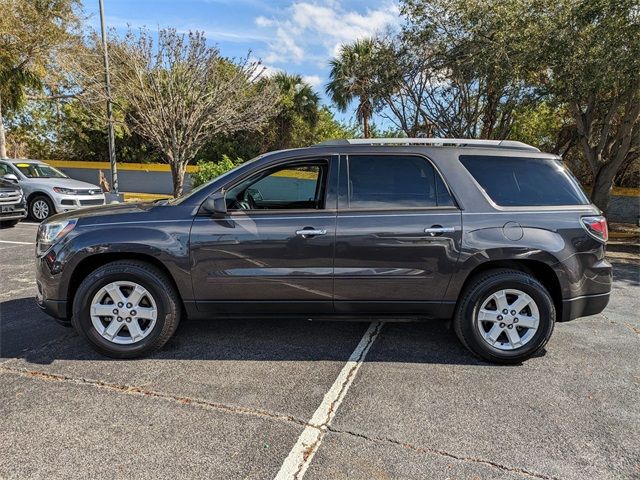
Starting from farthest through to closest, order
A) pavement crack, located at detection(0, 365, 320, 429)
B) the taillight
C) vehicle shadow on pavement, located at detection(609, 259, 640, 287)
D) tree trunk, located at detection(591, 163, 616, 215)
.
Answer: tree trunk, located at detection(591, 163, 616, 215)
vehicle shadow on pavement, located at detection(609, 259, 640, 287)
the taillight
pavement crack, located at detection(0, 365, 320, 429)

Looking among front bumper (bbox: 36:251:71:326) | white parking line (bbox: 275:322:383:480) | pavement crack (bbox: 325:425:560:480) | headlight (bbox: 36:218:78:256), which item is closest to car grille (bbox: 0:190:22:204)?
headlight (bbox: 36:218:78:256)

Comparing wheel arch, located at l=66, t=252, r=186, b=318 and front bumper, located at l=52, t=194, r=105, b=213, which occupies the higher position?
front bumper, located at l=52, t=194, r=105, b=213

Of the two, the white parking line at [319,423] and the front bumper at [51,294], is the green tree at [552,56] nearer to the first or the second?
the white parking line at [319,423]

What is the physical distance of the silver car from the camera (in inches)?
441

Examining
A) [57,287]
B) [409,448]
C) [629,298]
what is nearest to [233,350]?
[57,287]

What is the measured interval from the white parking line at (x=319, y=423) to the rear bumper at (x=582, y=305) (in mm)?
1665

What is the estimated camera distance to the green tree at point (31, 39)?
14923 mm

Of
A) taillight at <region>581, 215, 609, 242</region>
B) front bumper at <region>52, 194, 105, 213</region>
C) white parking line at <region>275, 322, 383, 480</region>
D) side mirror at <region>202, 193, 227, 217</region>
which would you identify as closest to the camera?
white parking line at <region>275, 322, 383, 480</region>

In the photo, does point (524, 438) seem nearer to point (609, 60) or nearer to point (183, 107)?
point (609, 60)

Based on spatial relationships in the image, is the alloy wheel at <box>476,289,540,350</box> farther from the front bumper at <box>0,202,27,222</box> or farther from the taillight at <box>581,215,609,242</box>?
the front bumper at <box>0,202,27,222</box>

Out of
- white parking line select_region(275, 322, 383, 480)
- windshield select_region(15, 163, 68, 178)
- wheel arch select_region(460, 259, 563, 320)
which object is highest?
windshield select_region(15, 163, 68, 178)

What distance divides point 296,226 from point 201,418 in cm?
155

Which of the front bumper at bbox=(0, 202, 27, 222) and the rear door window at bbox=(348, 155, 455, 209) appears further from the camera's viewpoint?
the front bumper at bbox=(0, 202, 27, 222)

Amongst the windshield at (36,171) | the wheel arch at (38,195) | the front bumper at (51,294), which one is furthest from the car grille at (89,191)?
the front bumper at (51,294)
